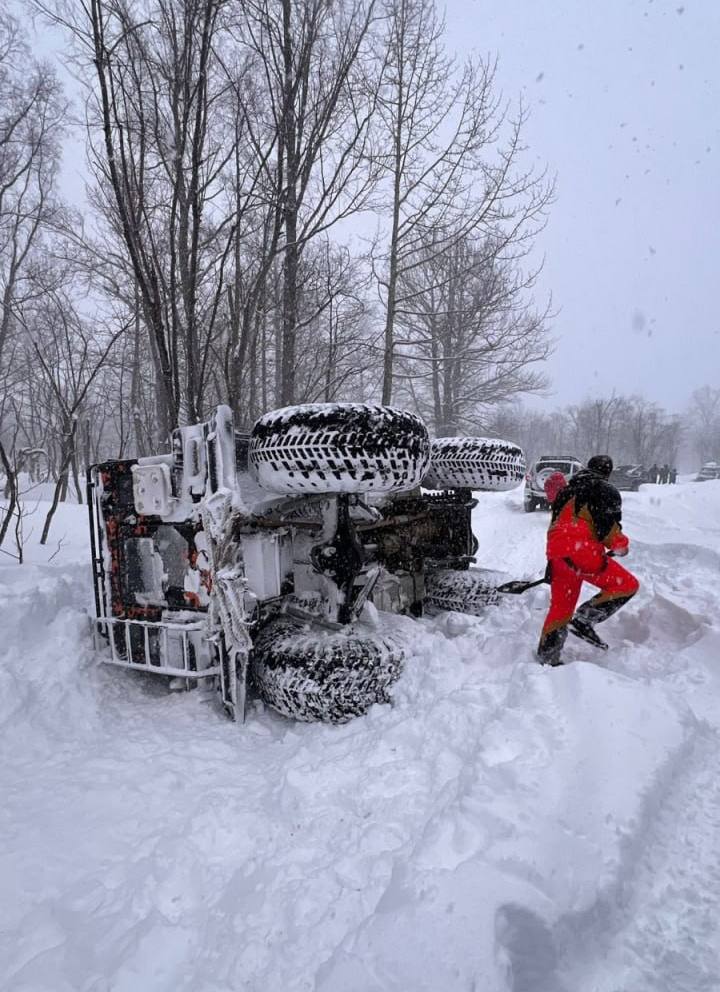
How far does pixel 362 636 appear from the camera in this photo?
9.66 feet

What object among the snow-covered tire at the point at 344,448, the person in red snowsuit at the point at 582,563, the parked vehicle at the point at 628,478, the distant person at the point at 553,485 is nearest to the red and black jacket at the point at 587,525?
the person in red snowsuit at the point at 582,563

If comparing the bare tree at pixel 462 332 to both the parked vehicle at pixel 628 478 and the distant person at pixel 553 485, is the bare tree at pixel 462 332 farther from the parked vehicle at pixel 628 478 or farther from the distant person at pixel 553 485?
the parked vehicle at pixel 628 478

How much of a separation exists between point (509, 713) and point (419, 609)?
7.27 feet

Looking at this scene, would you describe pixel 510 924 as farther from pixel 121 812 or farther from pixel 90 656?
pixel 90 656

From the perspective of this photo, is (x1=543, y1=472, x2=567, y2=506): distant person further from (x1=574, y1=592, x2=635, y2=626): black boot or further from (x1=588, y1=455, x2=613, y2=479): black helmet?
(x1=574, y1=592, x2=635, y2=626): black boot

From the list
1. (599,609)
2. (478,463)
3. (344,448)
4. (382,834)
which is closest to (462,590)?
(478,463)

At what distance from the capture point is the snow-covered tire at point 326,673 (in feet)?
8.72

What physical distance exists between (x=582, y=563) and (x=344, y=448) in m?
1.62

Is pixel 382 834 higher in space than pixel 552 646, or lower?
lower

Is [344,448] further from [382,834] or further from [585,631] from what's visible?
[585,631]

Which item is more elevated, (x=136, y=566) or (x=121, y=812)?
(x=136, y=566)

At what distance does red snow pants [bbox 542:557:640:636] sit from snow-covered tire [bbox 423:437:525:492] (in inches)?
50.5

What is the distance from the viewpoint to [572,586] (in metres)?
3.03

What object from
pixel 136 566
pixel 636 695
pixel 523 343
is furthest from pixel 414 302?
pixel 636 695
